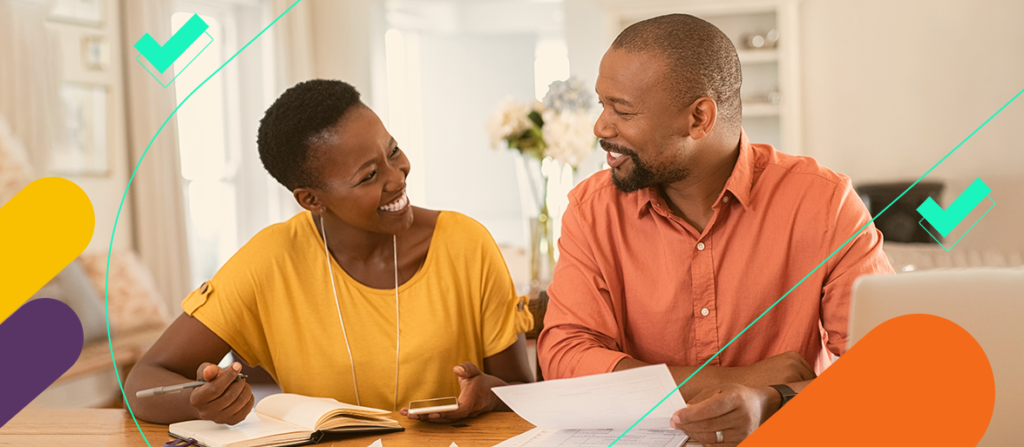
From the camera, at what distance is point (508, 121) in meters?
1.83

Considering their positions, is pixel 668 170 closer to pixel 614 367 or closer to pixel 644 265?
pixel 644 265

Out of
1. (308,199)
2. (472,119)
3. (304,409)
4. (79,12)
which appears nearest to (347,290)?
(308,199)

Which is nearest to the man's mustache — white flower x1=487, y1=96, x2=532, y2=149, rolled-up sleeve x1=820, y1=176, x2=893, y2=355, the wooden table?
rolled-up sleeve x1=820, y1=176, x2=893, y2=355

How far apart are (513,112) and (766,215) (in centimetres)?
94

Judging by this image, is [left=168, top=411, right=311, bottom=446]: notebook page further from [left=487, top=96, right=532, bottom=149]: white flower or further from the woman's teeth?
[left=487, top=96, right=532, bottom=149]: white flower

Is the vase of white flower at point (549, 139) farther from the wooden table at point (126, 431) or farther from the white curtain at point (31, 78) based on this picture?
the white curtain at point (31, 78)

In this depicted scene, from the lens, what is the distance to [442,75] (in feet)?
15.3

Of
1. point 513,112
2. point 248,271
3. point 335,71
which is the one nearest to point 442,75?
point 335,71

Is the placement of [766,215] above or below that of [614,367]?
above

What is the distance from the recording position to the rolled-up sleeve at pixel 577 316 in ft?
3.21

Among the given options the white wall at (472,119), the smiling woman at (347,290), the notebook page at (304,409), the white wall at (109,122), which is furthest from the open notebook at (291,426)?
the white wall at (472,119)

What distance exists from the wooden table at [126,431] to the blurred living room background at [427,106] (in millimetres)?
336

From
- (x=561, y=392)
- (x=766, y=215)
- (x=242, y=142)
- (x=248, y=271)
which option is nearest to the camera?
(x=561, y=392)

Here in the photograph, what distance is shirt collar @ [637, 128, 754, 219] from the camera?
970mm
